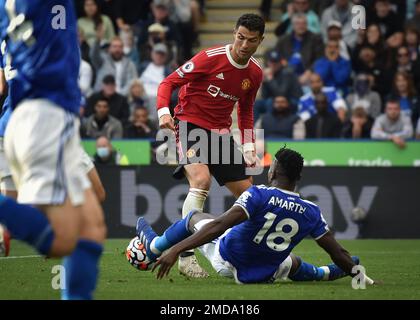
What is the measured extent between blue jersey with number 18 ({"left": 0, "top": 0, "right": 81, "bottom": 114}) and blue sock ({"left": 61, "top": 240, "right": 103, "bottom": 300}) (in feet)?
2.54

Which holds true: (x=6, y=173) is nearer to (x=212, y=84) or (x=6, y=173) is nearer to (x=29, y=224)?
(x=212, y=84)

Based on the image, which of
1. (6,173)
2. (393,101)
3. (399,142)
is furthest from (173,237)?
(393,101)

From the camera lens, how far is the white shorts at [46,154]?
542cm

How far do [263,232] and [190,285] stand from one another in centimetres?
71

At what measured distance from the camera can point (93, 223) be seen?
555 centimetres

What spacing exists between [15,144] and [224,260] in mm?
2857

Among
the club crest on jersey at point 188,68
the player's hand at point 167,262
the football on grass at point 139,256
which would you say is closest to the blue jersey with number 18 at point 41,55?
the player's hand at point 167,262

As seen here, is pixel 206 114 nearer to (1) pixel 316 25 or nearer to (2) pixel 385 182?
(2) pixel 385 182

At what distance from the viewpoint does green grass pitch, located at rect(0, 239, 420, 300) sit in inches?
280

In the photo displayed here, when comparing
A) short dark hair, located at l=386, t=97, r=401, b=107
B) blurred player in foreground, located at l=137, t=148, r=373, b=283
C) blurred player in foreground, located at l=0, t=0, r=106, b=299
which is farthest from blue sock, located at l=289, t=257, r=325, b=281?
short dark hair, located at l=386, t=97, r=401, b=107

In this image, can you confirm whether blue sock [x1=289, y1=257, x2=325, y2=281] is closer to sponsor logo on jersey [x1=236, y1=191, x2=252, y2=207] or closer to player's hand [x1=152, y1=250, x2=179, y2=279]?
sponsor logo on jersey [x1=236, y1=191, x2=252, y2=207]

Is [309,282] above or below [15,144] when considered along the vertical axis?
below

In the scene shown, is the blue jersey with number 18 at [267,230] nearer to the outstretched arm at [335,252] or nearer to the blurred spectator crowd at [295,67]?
the outstretched arm at [335,252]

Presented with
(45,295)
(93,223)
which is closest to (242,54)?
(45,295)
